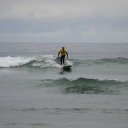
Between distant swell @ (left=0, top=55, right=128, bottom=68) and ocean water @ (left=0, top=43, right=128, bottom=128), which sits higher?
distant swell @ (left=0, top=55, right=128, bottom=68)

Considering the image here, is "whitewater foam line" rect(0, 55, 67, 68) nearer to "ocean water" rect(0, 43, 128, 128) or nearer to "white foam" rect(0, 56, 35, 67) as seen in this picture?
"white foam" rect(0, 56, 35, 67)

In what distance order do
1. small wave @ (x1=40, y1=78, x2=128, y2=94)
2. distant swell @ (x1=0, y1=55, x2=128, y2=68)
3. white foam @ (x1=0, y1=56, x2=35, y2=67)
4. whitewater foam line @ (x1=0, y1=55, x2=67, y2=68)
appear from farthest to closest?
white foam @ (x1=0, y1=56, x2=35, y2=67) < distant swell @ (x1=0, y1=55, x2=128, y2=68) < whitewater foam line @ (x1=0, y1=55, x2=67, y2=68) < small wave @ (x1=40, y1=78, x2=128, y2=94)

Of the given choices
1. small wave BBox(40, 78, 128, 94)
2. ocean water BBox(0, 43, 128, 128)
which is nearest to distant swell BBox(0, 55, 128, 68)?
ocean water BBox(0, 43, 128, 128)

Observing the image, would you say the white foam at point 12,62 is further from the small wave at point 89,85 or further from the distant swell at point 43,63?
the small wave at point 89,85

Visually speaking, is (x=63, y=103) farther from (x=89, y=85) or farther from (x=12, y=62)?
(x=12, y=62)

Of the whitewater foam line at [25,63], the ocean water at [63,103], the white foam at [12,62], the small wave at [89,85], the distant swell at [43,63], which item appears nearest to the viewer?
the ocean water at [63,103]

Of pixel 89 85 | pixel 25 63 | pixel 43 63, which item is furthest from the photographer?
pixel 25 63

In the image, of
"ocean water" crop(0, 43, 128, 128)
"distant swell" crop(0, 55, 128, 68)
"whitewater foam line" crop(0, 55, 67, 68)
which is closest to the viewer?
"ocean water" crop(0, 43, 128, 128)

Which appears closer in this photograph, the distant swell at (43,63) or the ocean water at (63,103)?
the ocean water at (63,103)

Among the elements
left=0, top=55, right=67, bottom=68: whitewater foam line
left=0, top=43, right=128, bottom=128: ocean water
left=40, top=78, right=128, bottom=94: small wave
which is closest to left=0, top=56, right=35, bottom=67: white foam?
left=0, top=55, right=67, bottom=68: whitewater foam line

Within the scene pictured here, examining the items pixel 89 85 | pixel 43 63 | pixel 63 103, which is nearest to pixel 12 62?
pixel 43 63

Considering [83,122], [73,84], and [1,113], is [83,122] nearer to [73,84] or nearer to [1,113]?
[1,113]

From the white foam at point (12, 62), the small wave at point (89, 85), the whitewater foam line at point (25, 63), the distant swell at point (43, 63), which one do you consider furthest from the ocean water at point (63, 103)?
the white foam at point (12, 62)

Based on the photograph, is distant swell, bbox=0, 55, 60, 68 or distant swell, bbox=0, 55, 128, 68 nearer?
distant swell, bbox=0, 55, 60, 68
